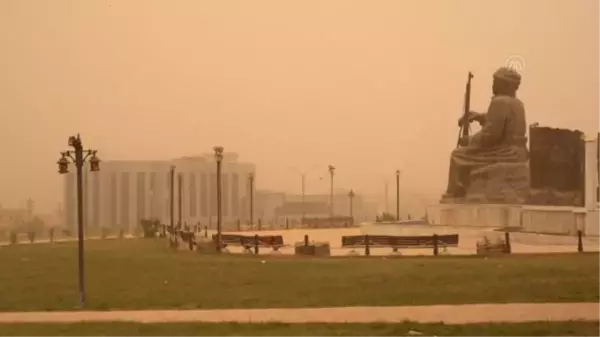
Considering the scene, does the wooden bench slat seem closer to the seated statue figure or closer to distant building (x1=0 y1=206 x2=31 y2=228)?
the seated statue figure

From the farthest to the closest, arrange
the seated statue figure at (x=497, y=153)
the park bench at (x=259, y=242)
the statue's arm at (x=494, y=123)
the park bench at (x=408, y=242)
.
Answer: the statue's arm at (x=494, y=123) < the seated statue figure at (x=497, y=153) < the park bench at (x=259, y=242) < the park bench at (x=408, y=242)

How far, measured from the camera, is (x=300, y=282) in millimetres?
16547

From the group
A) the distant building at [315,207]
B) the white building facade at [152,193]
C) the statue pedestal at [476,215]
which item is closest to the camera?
the statue pedestal at [476,215]

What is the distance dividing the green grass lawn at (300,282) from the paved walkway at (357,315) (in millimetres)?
673

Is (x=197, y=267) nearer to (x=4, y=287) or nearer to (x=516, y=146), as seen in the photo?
(x=4, y=287)

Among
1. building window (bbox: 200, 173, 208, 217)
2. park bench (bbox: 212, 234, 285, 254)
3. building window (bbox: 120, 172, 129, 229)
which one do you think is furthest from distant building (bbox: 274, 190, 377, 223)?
park bench (bbox: 212, 234, 285, 254)

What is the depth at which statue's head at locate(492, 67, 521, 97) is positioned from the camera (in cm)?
3731

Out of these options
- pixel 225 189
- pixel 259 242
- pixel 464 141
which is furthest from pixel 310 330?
pixel 225 189

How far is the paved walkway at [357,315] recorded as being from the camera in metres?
11.8

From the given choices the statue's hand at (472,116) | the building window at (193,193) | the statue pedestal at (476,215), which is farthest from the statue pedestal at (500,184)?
the building window at (193,193)

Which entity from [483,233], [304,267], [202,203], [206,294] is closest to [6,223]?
[202,203]

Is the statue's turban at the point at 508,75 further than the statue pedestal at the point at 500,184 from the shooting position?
Yes

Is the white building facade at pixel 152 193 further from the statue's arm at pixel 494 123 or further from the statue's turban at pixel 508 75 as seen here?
the statue's turban at pixel 508 75

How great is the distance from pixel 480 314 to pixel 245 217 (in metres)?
58.7
